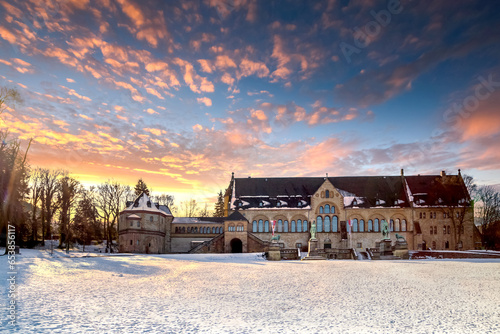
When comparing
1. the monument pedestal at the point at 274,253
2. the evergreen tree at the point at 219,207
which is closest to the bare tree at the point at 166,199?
the evergreen tree at the point at 219,207

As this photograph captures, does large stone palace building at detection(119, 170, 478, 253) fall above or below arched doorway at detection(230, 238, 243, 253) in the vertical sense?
above

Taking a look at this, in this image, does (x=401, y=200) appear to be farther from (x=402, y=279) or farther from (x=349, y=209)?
(x=402, y=279)

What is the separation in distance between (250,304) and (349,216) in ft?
172

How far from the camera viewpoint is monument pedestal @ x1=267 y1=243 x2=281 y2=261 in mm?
40094

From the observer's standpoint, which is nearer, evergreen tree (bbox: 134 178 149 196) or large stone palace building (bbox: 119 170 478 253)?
large stone palace building (bbox: 119 170 478 253)

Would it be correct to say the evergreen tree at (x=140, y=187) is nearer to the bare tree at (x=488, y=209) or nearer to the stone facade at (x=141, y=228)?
the stone facade at (x=141, y=228)

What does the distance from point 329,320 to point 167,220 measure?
5320 centimetres

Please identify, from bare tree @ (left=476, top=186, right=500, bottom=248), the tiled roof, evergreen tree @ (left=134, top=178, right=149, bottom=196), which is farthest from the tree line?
bare tree @ (left=476, top=186, right=500, bottom=248)

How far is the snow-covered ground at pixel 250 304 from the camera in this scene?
9.27m

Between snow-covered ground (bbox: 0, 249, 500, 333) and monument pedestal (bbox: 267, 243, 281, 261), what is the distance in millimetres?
22472

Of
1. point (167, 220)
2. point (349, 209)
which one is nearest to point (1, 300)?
point (167, 220)

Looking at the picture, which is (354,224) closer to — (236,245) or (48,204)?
(236,245)

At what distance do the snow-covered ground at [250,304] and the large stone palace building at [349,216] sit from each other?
3927 centimetres

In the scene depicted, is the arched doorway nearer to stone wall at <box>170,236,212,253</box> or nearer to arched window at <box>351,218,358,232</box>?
stone wall at <box>170,236,212,253</box>
